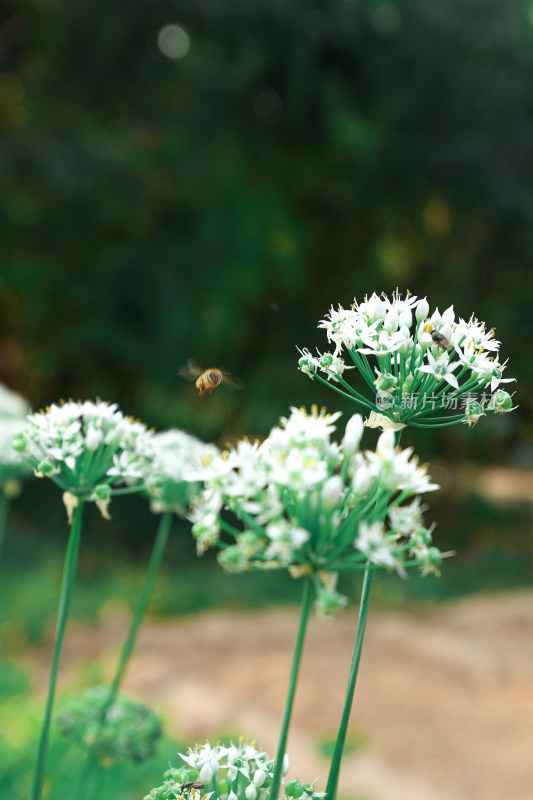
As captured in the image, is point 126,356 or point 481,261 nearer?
point 126,356

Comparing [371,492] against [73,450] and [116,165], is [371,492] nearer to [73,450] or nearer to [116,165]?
[73,450]

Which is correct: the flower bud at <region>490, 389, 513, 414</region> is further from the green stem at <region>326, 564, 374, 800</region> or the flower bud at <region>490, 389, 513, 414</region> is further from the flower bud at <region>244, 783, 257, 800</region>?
the flower bud at <region>244, 783, 257, 800</region>

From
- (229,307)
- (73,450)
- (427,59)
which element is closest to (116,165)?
(229,307)

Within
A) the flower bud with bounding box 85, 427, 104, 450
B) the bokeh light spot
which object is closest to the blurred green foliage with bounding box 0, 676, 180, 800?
the flower bud with bounding box 85, 427, 104, 450

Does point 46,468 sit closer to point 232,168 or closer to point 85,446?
point 85,446

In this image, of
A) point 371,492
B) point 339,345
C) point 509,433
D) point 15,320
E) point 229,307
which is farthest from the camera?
point 509,433

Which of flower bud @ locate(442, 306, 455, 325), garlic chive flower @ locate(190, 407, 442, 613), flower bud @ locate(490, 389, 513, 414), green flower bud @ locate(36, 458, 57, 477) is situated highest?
flower bud @ locate(442, 306, 455, 325)

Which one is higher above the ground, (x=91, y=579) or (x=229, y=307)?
(x=229, y=307)
